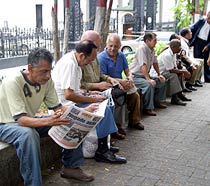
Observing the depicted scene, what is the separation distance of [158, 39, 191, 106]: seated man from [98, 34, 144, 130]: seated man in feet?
5.71

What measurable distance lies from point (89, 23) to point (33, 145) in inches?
408

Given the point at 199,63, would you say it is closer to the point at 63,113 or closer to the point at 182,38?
the point at 182,38

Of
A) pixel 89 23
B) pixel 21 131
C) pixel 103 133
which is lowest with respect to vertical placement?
pixel 103 133

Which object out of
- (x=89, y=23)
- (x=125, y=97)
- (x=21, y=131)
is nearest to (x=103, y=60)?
(x=125, y=97)

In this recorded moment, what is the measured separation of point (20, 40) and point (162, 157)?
630 cm

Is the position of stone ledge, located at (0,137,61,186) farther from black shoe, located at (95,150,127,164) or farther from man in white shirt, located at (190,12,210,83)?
man in white shirt, located at (190,12,210,83)

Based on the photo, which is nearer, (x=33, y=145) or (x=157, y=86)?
(x=33, y=145)

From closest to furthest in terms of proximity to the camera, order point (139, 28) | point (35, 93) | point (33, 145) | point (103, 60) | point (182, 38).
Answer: point (33, 145) < point (35, 93) < point (103, 60) < point (182, 38) < point (139, 28)

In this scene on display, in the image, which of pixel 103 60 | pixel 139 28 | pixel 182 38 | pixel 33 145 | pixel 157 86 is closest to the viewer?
pixel 33 145

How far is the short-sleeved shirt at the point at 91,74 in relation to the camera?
4.67m

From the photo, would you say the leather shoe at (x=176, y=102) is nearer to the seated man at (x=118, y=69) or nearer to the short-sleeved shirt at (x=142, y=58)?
the short-sleeved shirt at (x=142, y=58)

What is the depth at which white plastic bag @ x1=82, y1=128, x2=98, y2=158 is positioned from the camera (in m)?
4.32

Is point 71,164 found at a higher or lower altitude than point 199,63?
lower

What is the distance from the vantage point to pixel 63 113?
128 inches
